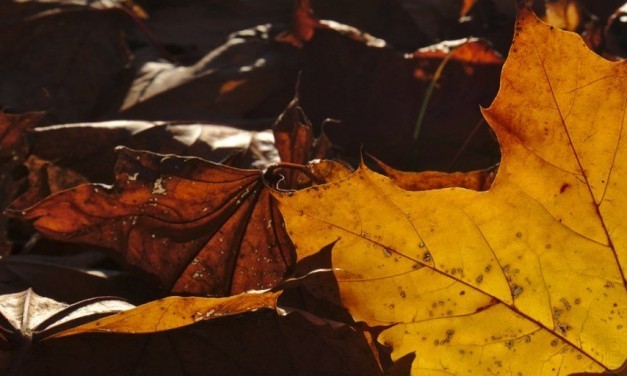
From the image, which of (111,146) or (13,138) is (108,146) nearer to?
(111,146)

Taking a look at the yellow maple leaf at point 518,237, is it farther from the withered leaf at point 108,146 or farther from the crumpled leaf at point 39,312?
the withered leaf at point 108,146

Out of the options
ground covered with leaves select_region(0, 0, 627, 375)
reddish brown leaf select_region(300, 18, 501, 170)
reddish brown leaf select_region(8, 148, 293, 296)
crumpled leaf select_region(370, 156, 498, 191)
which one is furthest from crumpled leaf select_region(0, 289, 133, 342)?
reddish brown leaf select_region(300, 18, 501, 170)

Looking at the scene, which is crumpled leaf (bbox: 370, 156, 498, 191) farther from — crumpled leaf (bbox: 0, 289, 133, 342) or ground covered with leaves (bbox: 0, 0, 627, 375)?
crumpled leaf (bbox: 0, 289, 133, 342)

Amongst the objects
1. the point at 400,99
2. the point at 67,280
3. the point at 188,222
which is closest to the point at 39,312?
the point at 67,280

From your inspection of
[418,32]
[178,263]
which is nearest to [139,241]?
[178,263]

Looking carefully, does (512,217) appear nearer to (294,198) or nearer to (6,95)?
(294,198)

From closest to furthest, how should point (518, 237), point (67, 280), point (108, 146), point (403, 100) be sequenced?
point (518, 237) → point (67, 280) → point (108, 146) → point (403, 100)
